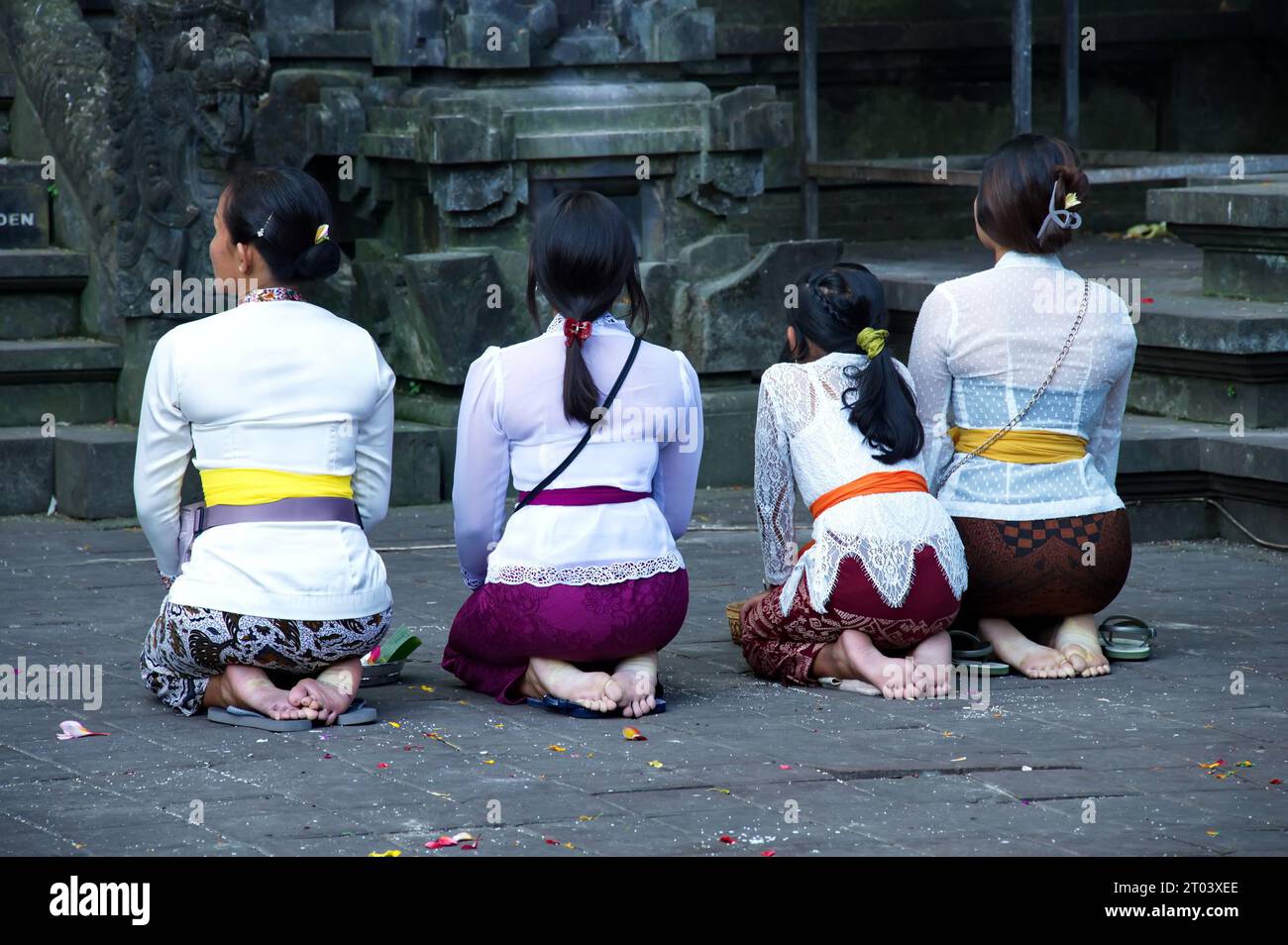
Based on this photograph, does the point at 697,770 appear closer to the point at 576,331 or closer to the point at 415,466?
the point at 576,331

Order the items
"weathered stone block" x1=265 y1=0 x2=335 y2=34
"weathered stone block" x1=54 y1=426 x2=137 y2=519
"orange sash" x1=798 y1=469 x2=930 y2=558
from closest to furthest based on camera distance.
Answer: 1. "orange sash" x1=798 y1=469 x2=930 y2=558
2. "weathered stone block" x1=54 y1=426 x2=137 y2=519
3. "weathered stone block" x1=265 y1=0 x2=335 y2=34

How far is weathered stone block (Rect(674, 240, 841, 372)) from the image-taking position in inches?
321

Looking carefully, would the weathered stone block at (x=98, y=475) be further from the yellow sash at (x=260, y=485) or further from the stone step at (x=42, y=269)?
the yellow sash at (x=260, y=485)

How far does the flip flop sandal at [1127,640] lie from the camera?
5422 mm

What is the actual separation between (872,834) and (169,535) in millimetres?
1829

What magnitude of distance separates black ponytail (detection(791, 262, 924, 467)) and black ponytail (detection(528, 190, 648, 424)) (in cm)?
53

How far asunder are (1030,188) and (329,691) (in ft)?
6.95

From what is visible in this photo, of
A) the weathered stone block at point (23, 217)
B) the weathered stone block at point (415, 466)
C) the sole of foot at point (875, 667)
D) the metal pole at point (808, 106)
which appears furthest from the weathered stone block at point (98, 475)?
the metal pole at point (808, 106)

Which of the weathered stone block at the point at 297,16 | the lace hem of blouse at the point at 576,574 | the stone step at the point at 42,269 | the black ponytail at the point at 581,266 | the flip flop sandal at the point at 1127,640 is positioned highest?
the weathered stone block at the point at 297,16

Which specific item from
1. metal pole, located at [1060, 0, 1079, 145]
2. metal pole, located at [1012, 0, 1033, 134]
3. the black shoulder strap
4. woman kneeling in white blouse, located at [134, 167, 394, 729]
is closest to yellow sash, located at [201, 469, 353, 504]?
woman kneeling in white blouse, located at [134, 167, 394, 729]

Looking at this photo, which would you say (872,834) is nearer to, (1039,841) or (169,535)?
(1039,841)

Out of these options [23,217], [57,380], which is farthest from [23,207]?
[57,380]

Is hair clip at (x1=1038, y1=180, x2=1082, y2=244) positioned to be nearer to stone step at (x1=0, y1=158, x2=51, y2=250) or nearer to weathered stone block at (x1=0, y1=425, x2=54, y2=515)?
weathered stone block at (x1=0, y1=425, x2=54, y2=515)

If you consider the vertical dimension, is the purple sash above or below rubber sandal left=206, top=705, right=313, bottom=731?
above
